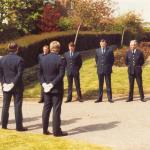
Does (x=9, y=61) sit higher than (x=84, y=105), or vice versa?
(x=9, y=61)

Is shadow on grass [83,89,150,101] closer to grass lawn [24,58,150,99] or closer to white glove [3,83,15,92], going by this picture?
grass lawn [24,58,150,99]

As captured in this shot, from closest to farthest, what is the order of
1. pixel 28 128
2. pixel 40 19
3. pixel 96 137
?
pixel 96 137 → pixel 28 128 → pixel 40 19

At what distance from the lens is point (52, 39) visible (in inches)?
1185

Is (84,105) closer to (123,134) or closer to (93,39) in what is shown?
(123,134)

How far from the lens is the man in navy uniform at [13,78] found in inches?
475

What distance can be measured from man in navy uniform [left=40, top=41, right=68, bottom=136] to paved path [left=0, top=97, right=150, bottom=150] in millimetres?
497

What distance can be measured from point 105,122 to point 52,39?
1715cm

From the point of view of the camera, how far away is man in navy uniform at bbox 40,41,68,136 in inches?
459

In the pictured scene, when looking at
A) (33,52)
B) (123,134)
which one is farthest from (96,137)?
(33,52)

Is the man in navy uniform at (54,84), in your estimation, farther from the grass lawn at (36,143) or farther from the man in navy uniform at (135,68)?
the man in navy uniform at (135,68)

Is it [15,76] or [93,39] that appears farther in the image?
[93,39]

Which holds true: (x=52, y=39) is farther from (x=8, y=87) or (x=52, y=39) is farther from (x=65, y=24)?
(x=8, y=87)

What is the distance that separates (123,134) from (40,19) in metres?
27.5

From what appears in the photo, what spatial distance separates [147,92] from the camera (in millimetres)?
18469
